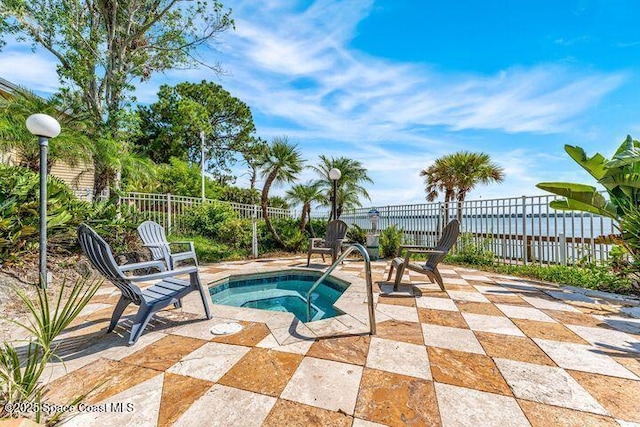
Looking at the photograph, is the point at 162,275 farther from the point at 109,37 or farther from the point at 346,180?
the point at 346,180

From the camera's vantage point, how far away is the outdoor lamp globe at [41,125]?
11.6 ft

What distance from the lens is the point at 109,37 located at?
25.1ft

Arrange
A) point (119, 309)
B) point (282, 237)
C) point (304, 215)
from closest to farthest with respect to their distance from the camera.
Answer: point (119, 309), point (282, 237), point (304, 215)

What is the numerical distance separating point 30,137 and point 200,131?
1222 centimetres

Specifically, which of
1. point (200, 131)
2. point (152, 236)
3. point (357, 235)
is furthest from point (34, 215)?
point (200, 131)

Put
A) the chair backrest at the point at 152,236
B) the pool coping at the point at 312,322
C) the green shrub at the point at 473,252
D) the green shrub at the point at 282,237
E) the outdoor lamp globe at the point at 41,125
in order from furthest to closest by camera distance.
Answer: the green shrub at the point at 282,237, the green shrub at the point at 473,252, the chair backrest at the point at 152,236, the outdoor lamp globe at the point at 41,125, the pool coping at the point at 312,322

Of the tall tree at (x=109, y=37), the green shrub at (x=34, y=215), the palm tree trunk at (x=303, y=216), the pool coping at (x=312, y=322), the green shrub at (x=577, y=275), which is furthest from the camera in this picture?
the palm tree trunk at (x=303, y=216)

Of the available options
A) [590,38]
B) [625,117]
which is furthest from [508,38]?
[625,117]

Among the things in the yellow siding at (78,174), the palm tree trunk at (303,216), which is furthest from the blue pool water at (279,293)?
the yellow siding at (78,174)

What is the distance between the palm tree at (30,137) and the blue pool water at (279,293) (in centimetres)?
485

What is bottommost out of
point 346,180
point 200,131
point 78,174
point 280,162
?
point 78,174

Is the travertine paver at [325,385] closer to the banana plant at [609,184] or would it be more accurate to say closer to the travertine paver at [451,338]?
the travertine paver at [451,338]

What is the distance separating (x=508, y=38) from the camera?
597 cm

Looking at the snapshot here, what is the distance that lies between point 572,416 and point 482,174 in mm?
10639
